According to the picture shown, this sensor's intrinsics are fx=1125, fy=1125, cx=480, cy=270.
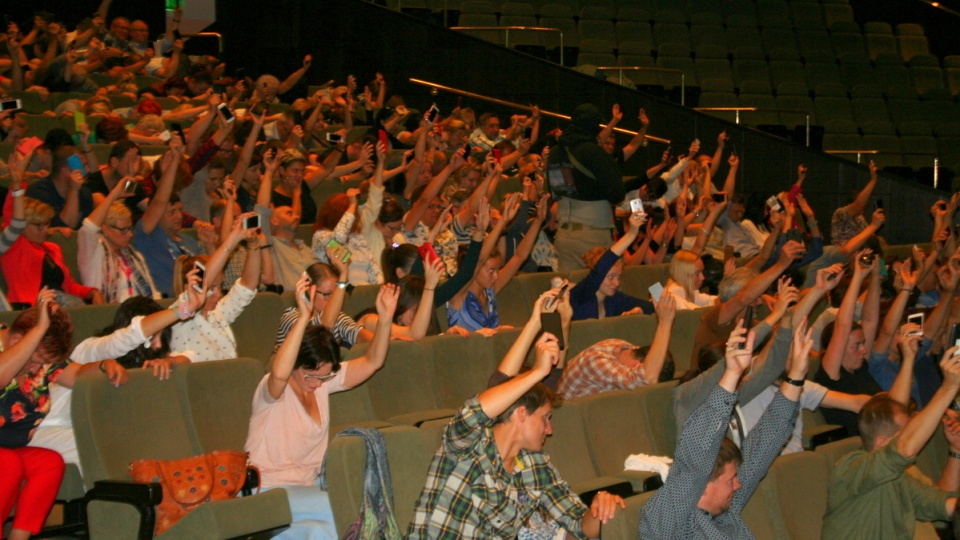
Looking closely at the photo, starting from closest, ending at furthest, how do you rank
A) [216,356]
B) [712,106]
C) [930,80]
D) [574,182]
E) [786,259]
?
[216,356] → [786,259] → [574,182] → [712,106] → [930,80]

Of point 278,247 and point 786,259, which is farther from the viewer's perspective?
point 278,247

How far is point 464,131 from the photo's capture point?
30.1ft

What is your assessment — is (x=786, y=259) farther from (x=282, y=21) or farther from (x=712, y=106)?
(x=282, y=21)

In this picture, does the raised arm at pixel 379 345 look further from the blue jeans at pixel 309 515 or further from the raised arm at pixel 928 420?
the raised arm at pixel 928 420

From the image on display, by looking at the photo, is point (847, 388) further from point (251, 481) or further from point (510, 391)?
point (251, 481)

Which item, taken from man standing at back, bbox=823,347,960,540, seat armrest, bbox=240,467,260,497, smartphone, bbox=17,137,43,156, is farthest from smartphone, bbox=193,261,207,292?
smartphone, bbox=17,137,43,156

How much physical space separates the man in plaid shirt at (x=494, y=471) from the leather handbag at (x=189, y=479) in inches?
25.9

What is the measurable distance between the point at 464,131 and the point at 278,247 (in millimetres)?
3623

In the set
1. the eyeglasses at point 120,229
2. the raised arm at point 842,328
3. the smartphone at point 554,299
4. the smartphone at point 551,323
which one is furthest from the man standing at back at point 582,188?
the smartphone at point 551,323

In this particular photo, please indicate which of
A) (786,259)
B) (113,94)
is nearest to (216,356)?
(786,259)

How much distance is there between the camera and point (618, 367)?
14.3 ft

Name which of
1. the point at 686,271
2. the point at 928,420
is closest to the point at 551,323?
the point at 928,420

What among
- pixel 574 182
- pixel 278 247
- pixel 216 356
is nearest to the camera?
pixel 216 356

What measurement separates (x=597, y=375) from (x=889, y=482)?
1155mm
